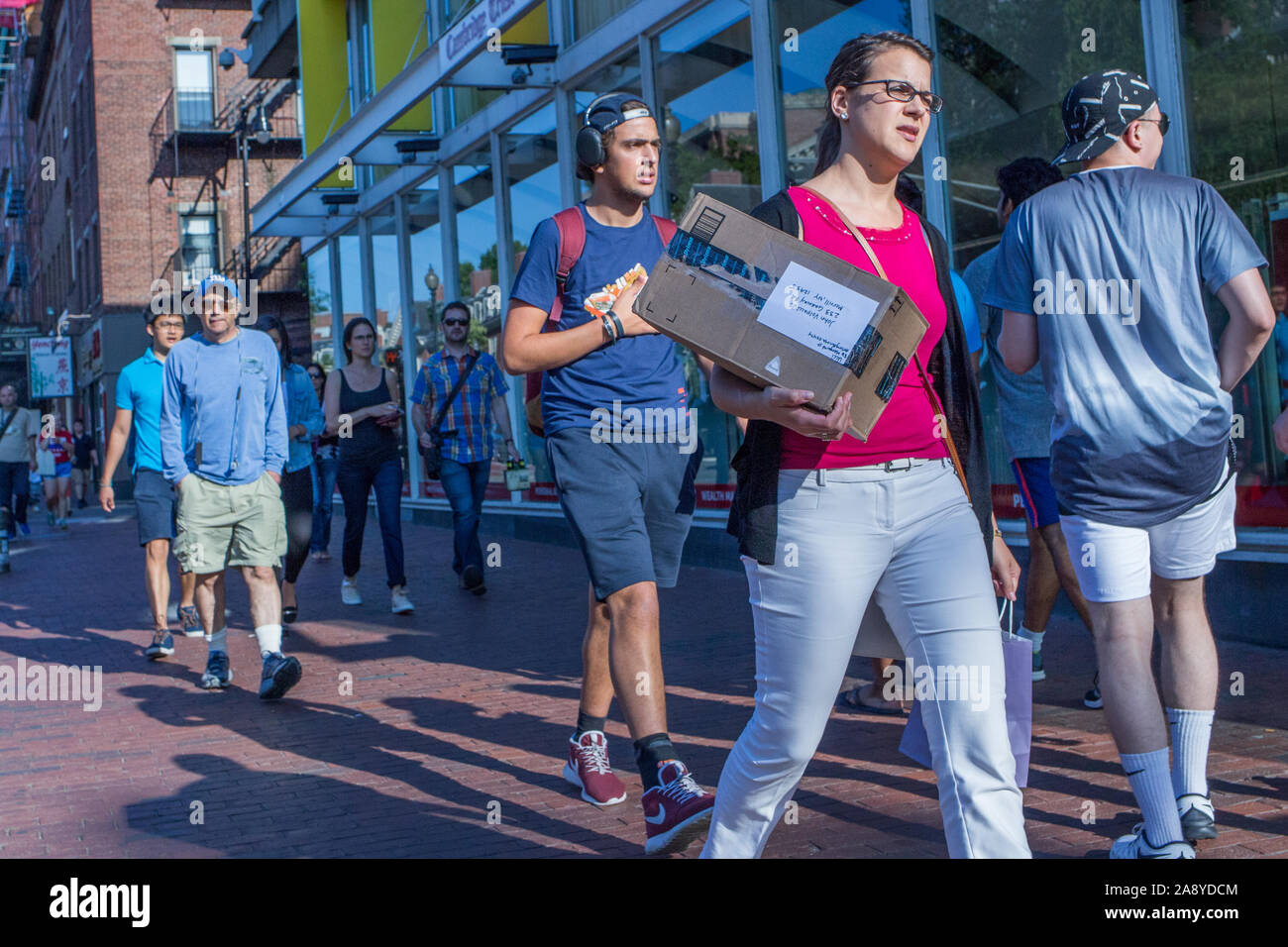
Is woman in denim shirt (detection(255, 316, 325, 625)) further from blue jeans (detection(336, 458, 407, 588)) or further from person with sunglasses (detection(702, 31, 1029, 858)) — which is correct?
person with sunglasses (detection(702, 31, 1029, 858))

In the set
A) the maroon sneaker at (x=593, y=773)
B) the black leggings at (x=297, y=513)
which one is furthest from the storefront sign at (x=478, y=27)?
the maroon sneaker at (x=593, y=773)

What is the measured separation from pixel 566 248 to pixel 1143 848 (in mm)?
2306

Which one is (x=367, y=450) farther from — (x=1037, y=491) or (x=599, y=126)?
(x=599, y=126)

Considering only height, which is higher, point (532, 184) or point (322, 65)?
point (322, 65)

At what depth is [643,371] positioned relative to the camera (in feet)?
14.2

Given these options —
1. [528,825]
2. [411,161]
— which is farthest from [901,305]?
[411,161]

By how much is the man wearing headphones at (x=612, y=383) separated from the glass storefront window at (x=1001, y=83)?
413 cm

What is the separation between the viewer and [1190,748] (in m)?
→ 3.68

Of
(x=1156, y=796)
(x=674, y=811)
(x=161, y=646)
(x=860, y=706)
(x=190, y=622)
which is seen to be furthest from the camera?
(x=190, y=622)

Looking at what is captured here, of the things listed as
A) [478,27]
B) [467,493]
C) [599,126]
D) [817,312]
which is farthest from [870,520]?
[478,27]

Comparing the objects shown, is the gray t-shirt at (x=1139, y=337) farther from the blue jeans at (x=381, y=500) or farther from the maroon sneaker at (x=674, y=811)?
the blue jeans at (x=381, y=500)

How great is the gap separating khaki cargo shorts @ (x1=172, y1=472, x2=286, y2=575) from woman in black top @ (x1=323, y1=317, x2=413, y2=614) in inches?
101

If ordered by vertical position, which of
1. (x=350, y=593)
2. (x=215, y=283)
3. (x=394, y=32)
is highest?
(x=394, y=32)

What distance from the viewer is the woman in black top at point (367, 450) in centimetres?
934
